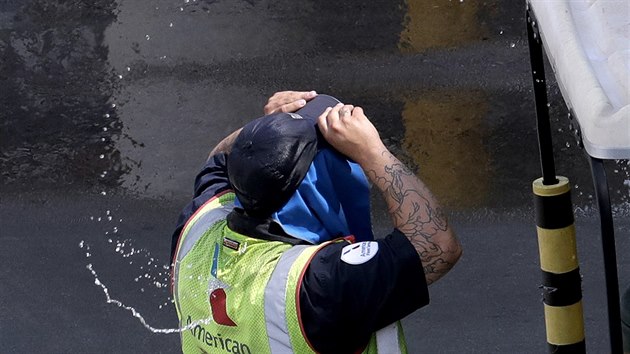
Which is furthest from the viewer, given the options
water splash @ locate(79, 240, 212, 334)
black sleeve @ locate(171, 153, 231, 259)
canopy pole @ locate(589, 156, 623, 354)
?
water splash @ locate(79, 240, 212, 334)

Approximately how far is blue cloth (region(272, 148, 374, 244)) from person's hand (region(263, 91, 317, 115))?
0.89 feet

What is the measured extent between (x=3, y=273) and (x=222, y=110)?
74.1 inches

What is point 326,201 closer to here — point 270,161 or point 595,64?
point 270,161

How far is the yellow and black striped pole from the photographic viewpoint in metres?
3.12

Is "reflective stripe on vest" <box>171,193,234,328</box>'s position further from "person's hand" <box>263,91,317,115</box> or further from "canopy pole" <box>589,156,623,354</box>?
"canopy pole" <box>589,156,623,354</box>

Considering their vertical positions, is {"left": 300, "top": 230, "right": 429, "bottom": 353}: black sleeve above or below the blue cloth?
below

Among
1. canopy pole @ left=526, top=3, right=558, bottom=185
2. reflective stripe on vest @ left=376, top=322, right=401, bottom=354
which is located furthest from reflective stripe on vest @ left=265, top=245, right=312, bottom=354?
canopy pole @ left=526, top=3, right=558, bottom=185

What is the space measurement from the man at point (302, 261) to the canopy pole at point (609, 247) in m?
0.62

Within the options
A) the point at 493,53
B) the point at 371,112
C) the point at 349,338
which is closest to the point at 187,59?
the point at 371,112

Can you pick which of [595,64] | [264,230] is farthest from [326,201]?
[595,64]

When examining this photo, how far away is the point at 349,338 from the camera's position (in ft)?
8.92

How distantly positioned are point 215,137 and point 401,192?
13.9 feet

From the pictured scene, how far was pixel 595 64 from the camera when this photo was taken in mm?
2172

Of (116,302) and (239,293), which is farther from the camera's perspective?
(116,302)
